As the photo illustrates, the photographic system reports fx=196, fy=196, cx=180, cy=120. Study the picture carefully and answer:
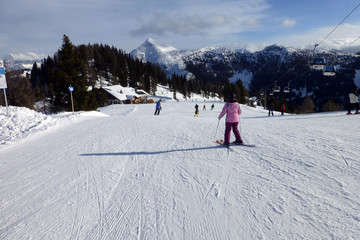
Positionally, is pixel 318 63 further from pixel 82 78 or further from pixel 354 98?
pixel 82 78

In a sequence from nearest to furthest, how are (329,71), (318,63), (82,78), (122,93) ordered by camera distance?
(318,63) < (329,71) < (82,78) < (122,93)

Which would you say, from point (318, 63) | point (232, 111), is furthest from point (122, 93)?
point (232, 111)

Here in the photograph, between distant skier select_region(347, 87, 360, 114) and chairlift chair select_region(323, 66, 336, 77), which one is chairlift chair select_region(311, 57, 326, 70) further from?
distant skier select_region(347, 87, 360, 114)

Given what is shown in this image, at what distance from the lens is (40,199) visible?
3709 mm

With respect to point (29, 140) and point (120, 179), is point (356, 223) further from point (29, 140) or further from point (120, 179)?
point (29, 140)

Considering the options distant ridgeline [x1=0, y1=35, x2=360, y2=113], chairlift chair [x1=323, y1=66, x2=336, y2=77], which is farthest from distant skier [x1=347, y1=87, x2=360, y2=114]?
chairlift chair [x1=323, y1=66, x2=336, y2=77]

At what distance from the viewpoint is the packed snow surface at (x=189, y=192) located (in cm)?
268

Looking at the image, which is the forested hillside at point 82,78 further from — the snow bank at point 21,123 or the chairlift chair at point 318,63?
the chairlift chair at point 318,63

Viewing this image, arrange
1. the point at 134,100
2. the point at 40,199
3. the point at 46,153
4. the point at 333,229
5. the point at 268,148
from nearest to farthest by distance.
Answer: the point at 333,229 → the point at 40,199 → the point at 268,148 → the point at 46,153 → the point at 134,100

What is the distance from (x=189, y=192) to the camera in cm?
362

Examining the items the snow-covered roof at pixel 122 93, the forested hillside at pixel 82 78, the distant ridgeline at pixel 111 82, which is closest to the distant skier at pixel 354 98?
the distant ridgeline at pixel 111 82

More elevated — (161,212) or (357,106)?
(357,106)

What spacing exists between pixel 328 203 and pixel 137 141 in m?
6.31

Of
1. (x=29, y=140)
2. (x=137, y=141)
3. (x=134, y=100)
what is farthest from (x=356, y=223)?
(x=134, y=100)
